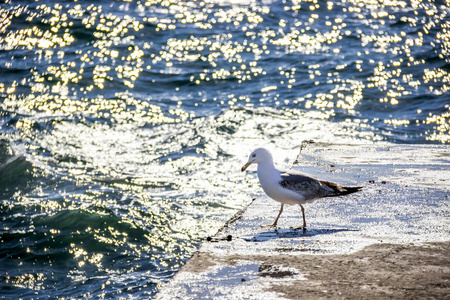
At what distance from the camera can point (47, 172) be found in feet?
33.6

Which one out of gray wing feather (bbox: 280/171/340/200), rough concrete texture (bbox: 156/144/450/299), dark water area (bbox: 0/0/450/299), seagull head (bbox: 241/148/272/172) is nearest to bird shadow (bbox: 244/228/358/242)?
rough concrete texture (bbox: 156/144/450/299)

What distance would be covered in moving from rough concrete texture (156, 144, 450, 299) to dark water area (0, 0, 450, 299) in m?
1.75

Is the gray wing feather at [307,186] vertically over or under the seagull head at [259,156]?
under

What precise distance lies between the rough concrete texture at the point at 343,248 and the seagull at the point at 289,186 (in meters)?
0.27

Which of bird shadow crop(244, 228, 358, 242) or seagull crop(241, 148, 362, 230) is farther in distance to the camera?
seagull crop(241, 148, 362, 230)

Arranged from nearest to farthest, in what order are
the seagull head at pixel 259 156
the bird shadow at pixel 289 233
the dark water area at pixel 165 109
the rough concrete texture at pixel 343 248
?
the rough concrete texture at pixel 343 248, the bird shadow at pixel 289 233, the seagull head at pixel 259 156, the dark water area at pixel 165 109

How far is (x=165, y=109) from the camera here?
44.0 ft

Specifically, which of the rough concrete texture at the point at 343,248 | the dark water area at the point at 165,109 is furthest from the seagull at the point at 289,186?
the dark water area at the point at 165,109

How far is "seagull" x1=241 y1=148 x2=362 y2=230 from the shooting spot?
5.30m

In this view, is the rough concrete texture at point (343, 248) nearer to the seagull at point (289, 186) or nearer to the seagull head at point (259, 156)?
the seagull at point (289, 186)

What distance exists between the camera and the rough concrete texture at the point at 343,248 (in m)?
3.97

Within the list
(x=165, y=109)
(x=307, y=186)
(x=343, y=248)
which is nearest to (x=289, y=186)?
(x=307, y=186)

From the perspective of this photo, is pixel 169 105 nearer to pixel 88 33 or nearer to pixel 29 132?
pixel 29 132

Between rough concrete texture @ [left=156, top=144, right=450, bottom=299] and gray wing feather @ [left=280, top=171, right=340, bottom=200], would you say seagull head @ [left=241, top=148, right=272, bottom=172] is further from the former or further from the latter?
rough concrete texture @ [left=156, top=144, right=450, bottom=299]
